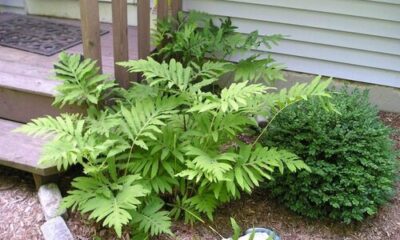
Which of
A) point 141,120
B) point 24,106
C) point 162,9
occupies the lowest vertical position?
point 24,106

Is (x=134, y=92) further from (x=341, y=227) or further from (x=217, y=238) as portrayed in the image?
(x=341, y=227)

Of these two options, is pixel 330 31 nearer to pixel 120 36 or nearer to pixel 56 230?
pixel 120 36

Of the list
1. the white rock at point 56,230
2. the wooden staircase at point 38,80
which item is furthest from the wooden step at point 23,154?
the white rock at point 56,230

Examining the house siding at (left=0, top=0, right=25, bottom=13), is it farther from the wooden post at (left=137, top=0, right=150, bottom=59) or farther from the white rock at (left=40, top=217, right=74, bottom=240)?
the white rock at (left=40, top=217, right=74, bottom=240)

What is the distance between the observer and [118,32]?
2559 millimetres

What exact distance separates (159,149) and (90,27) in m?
0.75

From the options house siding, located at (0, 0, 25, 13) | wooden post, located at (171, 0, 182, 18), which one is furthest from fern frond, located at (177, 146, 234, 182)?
house siding, located at (0, 0, 25, 13)

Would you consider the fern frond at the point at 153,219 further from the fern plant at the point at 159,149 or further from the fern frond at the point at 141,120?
the fern frond at the point at 141,120

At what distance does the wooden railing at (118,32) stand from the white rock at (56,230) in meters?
0.88

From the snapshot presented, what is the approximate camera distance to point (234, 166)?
2305 millimetres

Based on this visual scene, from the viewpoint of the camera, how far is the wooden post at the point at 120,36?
2.51 meters

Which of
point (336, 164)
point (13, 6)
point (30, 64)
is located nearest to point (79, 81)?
point (30, 64)

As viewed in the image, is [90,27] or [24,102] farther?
[24,102]

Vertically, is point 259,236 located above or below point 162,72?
below
